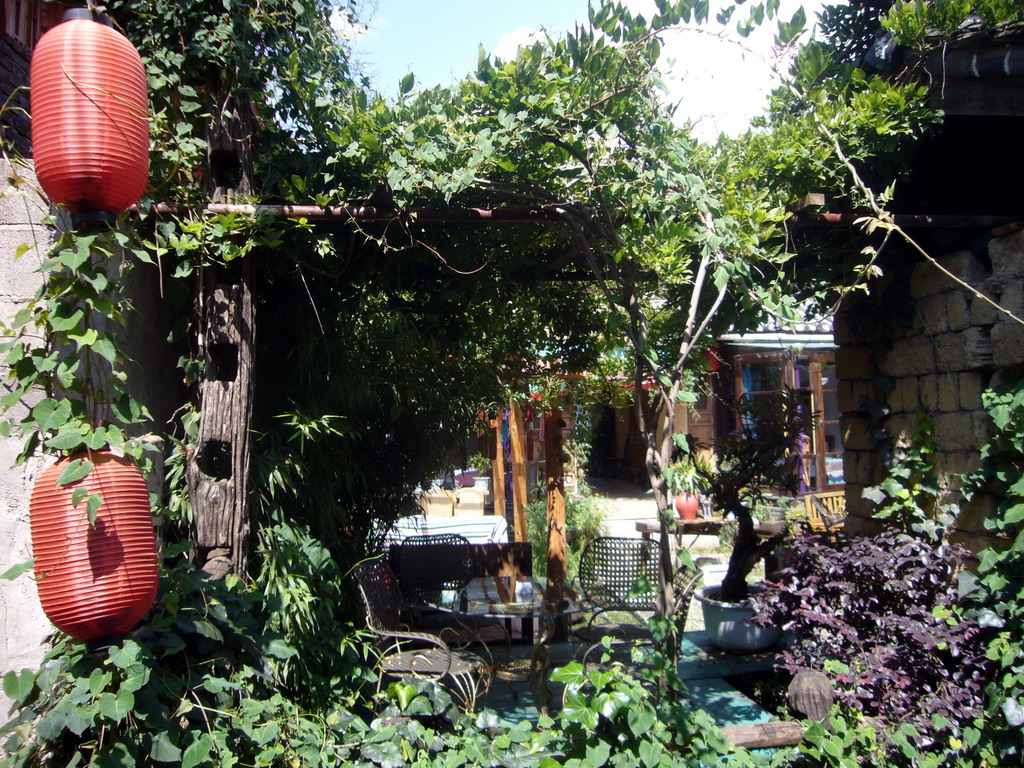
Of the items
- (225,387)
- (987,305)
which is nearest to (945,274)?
(987,305)

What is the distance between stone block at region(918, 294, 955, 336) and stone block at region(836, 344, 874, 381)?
1.49 ft

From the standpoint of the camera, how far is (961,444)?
3670 mm

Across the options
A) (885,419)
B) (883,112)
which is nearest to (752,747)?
(885,419)

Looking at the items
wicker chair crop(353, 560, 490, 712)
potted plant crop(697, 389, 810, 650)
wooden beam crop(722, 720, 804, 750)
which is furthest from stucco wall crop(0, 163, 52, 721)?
potted plant crop(697, 389, 810, 650)

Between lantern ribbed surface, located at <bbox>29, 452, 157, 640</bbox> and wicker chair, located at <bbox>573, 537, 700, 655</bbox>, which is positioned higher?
lantern ribbed surface, located at <bbox>29, 452, 157, 640</bbox>

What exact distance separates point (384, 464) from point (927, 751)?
326 centimetres

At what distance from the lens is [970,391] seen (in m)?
3.61

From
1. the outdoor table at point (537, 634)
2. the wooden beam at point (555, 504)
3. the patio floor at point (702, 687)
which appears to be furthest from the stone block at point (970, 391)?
the wooden beam at point (555, 504)

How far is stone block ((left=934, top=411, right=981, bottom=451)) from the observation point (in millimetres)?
3604

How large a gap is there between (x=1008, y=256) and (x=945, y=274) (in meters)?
0.36

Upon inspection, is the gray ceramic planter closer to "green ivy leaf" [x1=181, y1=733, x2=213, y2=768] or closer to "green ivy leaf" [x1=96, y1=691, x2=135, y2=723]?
"green ivy leaf" [x1=181, y1=733, x2=213, y2=768]

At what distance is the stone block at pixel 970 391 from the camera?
11.7 ft

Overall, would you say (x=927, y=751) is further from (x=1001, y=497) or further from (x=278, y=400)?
(x=278, y=400)

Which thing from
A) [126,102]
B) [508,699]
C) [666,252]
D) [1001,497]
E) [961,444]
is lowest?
[508,699]
